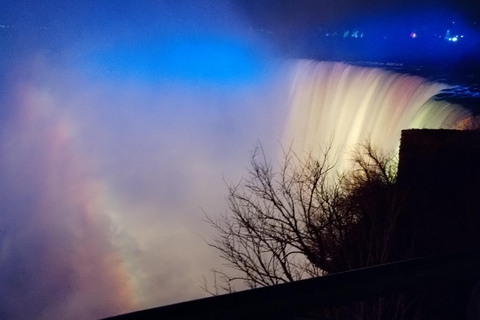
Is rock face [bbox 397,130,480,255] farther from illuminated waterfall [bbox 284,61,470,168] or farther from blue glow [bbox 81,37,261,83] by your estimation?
blue glow [bbox 81,37,261,83]

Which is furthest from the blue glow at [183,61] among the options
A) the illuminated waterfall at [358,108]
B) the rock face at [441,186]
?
the rock face at [441,186]

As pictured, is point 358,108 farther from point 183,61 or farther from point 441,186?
point 183,61

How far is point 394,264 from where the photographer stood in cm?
129

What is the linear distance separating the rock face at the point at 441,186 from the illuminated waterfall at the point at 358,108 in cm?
152

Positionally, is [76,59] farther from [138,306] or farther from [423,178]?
[423,178]

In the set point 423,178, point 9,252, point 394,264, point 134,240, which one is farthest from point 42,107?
point 394,264

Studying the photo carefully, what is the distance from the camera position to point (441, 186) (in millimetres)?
7180

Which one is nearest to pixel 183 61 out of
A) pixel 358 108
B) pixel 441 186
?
pixel 358 108

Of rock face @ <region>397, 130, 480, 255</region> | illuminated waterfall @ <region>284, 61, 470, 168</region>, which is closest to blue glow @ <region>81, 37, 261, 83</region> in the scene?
illuminated waterfall @ <region>284, 61, 470, 168</region>

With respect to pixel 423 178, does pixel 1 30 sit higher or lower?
higher

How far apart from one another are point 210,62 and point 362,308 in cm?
3245

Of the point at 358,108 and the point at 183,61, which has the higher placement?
the point at 183,61

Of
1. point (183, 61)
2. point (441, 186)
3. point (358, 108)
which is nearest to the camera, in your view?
point (441, 186)

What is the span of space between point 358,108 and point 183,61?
2604cm
